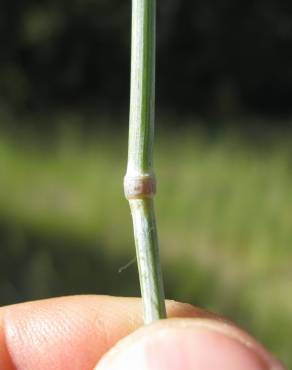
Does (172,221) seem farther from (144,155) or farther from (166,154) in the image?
(144,155)

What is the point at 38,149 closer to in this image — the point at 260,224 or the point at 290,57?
the point at 260,224

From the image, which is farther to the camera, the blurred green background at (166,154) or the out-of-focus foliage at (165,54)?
the out-of-focus foliage at (165,54)

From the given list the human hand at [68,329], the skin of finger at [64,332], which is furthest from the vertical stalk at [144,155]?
the skin of finger at [64,332]

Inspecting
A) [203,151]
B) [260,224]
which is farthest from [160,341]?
[203,151]

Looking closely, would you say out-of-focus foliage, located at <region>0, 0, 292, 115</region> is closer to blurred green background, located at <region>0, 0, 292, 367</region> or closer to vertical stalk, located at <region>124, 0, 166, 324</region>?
blurred green background, located at <region>0, 0, 292, 367</region>

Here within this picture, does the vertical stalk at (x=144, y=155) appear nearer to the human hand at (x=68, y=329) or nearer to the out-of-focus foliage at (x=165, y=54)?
the human hand at (x=68, y=329)

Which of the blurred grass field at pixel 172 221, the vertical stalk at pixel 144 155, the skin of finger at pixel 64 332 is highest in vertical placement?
the vertical stalk at pixel 144 155
